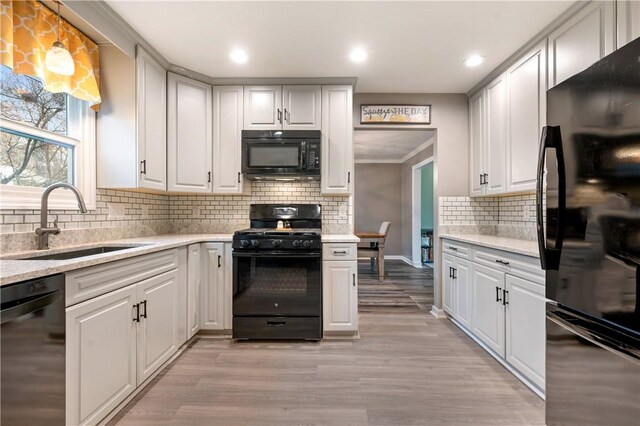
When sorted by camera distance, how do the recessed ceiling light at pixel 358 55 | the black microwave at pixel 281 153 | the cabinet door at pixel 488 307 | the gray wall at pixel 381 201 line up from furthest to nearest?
the gray wall at pixel 381 201 < the black microwave at pixel 281 153 < the recessed ceiling light at pixel 358 55 < the cabinet door at pixel 488 307

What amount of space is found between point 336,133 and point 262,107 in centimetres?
79

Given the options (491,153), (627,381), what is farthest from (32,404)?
(491,153)

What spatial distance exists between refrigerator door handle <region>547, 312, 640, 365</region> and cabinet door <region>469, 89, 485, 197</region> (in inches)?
74.4

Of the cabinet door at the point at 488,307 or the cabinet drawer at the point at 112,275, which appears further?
the cabinet door at the point at 488,307

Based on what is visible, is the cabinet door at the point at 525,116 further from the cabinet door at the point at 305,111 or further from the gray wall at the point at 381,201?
the gray wall at the point at 381,201

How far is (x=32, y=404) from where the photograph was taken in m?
1.07

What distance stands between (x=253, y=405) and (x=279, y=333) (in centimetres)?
81

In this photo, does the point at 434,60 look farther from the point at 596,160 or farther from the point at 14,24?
the point at 14,24

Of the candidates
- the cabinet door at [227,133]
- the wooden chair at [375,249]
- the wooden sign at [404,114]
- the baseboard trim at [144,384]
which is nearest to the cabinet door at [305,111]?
the cabinet door at [227,133]

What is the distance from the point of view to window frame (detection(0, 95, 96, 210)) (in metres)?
1.73

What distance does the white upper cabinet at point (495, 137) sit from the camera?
2.58 meters

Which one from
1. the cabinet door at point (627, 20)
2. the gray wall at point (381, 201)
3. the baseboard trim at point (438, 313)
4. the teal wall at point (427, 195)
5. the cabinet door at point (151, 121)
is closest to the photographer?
the cabinet door at point (627, 20)

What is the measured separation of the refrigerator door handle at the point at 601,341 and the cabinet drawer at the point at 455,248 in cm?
132

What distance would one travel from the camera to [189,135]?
2.80m
